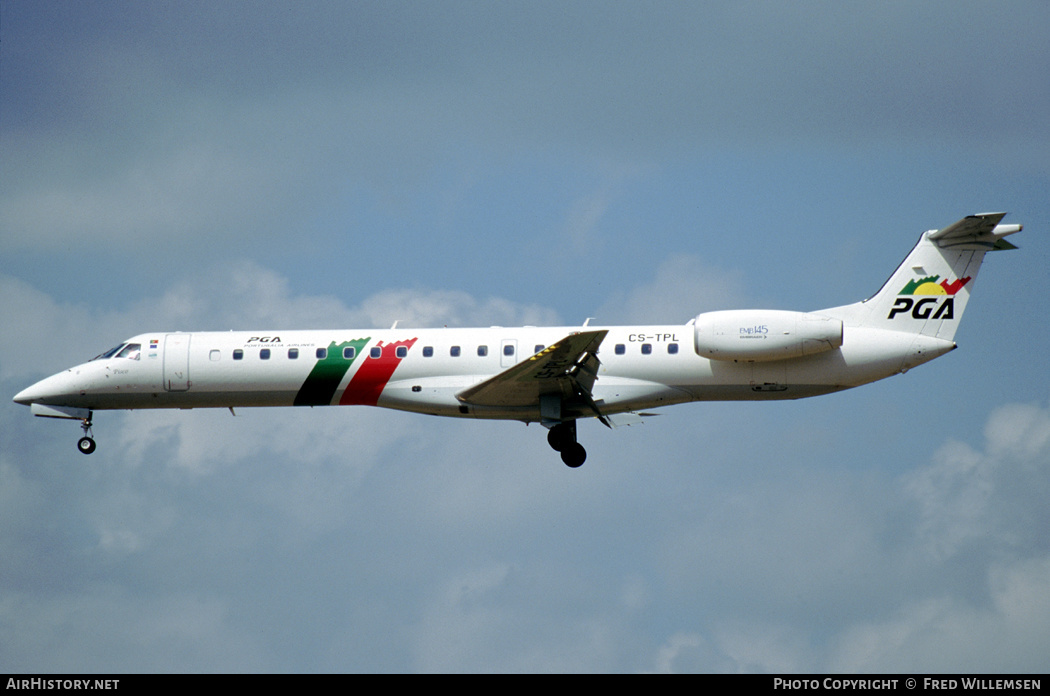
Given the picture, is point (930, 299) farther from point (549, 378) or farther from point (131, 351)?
point (131, 351)

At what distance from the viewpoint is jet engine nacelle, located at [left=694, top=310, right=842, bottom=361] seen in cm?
2788

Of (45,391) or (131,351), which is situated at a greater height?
(131,351)

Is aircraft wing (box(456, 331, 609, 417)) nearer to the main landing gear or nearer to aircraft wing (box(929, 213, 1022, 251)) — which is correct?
the main landing gear

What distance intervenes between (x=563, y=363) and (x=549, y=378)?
2.48 feet

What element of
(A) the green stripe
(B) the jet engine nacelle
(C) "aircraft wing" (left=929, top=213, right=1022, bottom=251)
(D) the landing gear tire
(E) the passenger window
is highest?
(C) "aircraft wing" (left=929, top=213, right=1022, bottom=251)

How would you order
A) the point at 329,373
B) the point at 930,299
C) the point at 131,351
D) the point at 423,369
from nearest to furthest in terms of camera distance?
the point at 930,299
the point at 423,369
the point at 329,373
the point at 131,351

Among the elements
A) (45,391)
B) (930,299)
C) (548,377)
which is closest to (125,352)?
(45,391)

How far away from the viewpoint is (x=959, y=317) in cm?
2912

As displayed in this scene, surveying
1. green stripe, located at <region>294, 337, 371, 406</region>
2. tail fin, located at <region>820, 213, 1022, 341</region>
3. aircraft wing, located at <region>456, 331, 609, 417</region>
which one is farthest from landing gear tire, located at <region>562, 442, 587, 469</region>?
tail fin, located at <region>820, 213, 1022, 341</region>

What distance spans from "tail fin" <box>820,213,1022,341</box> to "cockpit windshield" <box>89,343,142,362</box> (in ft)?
56.5

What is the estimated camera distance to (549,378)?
27.8 metres
